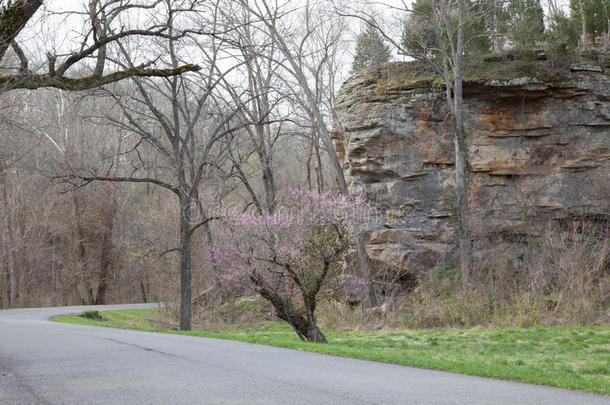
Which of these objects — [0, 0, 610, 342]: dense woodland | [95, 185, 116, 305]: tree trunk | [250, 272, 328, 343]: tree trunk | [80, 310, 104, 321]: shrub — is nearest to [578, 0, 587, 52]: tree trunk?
[0, 0, 610, 342]: dense woodland

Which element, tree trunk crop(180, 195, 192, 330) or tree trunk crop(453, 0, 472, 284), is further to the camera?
tree trunk crop(453, 0, 472, 284)

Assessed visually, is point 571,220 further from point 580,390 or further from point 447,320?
point 580,390

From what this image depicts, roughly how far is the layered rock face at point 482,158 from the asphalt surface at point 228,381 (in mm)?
14318

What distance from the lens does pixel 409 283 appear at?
933 inches

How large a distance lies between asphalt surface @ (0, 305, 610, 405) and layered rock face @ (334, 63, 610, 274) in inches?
564

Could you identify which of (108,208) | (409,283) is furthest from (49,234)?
(409,283)

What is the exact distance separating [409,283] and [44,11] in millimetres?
16758

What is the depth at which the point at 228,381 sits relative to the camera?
679 cm

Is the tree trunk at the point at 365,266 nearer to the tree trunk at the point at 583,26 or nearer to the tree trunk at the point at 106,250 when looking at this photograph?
the tree trunk at the point at 583,26

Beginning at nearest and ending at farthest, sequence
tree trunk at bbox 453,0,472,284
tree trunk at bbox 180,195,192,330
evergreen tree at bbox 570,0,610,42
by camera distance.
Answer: tree trunk at bbox 180,195,192,330 < tree trunk at bbox 453,0,472,284 < evergreen tree at bbox 570,0,610,42

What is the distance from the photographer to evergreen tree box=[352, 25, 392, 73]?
30.7m

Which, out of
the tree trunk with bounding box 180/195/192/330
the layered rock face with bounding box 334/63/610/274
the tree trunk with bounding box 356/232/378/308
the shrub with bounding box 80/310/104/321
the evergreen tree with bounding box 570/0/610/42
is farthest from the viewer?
the shrub with bounding box 80/310/104/321

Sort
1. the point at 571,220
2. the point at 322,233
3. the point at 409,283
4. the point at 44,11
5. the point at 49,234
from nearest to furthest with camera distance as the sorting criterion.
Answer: the point at 44,11 → the point at 322,233 → the point at 571,220 → the point at 409,283 → the point at 49,234

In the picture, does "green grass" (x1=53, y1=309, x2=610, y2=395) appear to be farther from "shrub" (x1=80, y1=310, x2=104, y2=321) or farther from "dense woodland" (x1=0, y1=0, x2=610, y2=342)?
"shrub" (x1=80, y1=310, x2=104, y2=321)
